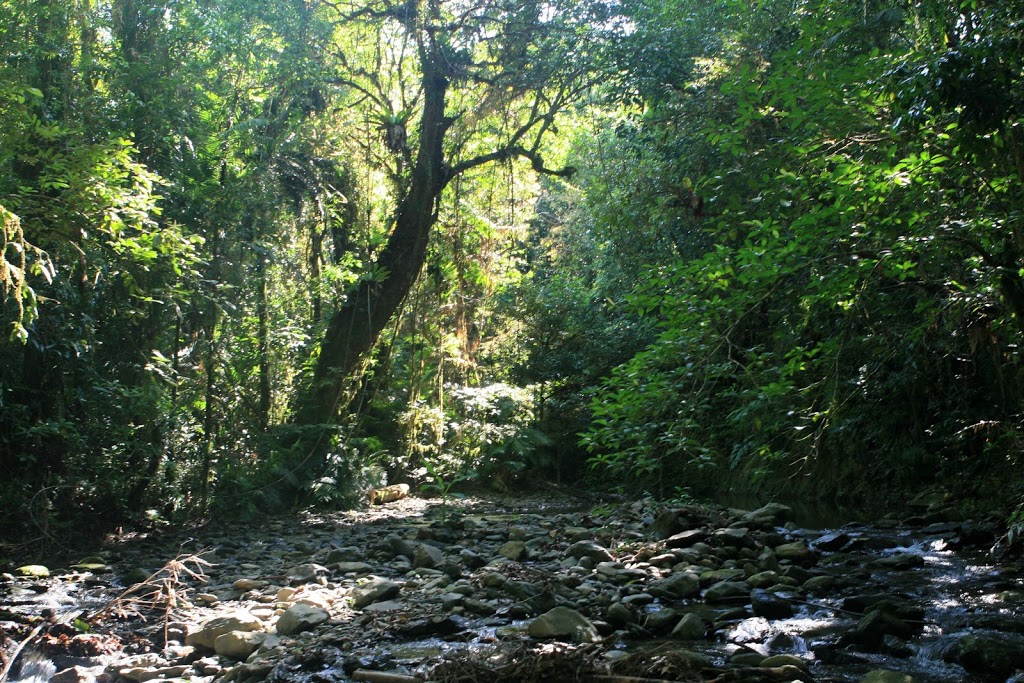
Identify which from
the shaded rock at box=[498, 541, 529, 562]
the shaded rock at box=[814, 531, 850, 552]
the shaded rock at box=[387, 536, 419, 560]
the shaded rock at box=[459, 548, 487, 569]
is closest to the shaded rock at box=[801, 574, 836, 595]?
the shaded rock at box=[814, 531, 850, 552]

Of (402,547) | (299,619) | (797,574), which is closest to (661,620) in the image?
(797,574)

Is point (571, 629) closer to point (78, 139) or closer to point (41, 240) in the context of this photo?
point (41, 240)

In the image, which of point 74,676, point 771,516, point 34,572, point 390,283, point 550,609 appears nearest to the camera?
point 74,676

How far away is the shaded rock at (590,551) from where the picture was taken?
688 centimetres

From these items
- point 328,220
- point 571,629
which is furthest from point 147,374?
point 571,629

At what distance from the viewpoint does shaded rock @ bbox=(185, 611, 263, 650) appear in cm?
472

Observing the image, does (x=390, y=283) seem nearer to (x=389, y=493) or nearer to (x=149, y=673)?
(x=389, y=493)

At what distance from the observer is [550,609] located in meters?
5.18

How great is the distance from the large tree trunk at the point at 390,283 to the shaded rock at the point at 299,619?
646cm

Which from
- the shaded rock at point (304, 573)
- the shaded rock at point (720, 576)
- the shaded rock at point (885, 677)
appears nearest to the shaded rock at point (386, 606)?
the shaded rock at point (304, 573)

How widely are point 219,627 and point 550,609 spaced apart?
202 cm

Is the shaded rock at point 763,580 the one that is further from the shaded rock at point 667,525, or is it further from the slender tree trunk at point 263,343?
the slender tree trunk at point 263,343

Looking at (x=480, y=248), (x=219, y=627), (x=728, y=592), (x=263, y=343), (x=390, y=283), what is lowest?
(x=728, y=592)

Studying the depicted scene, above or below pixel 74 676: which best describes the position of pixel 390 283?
above
